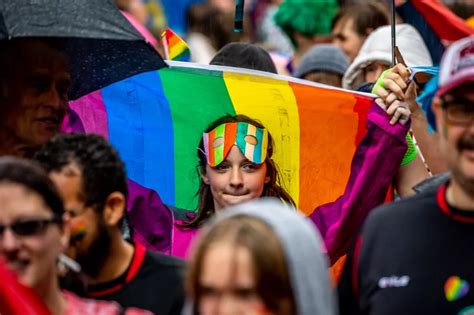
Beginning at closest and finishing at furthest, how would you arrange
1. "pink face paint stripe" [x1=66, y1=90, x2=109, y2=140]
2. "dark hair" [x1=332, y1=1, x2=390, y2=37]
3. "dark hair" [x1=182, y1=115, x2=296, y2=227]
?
"dark hair" [x1=182, y1=115, x2=296, y2=227]
"pink face paint stripe" [x1=66, y1=90, x2=109, y2=140]
"dark hair" [x1=332, y1=1, x2=390, y2=37]

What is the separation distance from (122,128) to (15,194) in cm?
266

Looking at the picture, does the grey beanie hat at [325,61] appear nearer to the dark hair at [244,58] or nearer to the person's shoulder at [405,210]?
the dark hair at [244,58]

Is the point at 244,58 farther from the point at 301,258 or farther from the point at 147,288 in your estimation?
the point at 301,258

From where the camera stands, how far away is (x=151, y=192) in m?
7.41

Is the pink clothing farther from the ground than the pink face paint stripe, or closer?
closer

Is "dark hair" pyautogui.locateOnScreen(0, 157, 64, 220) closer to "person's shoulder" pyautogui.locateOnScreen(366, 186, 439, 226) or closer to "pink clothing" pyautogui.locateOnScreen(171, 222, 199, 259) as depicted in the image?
"person's shoulder" pyautogui.locateOnScreen(366, 186, 439, 226)

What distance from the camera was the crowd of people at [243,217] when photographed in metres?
4.30

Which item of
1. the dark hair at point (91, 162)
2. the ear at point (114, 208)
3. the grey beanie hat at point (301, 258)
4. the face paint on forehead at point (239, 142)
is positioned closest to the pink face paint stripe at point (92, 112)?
the face paint on forehead at point (239, 142)

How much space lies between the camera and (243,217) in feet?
14.3

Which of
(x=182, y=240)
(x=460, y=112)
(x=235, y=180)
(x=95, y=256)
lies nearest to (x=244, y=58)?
(x=235, y=180)

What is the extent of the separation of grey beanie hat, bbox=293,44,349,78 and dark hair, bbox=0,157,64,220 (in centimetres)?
480

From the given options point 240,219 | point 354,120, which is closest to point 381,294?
point 240,219

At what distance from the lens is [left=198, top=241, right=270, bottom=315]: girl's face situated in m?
4.23

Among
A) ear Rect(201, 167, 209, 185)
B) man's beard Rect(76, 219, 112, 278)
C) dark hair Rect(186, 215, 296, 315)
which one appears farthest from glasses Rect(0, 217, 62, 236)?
ear Rect(201, 167, 209, 185)
